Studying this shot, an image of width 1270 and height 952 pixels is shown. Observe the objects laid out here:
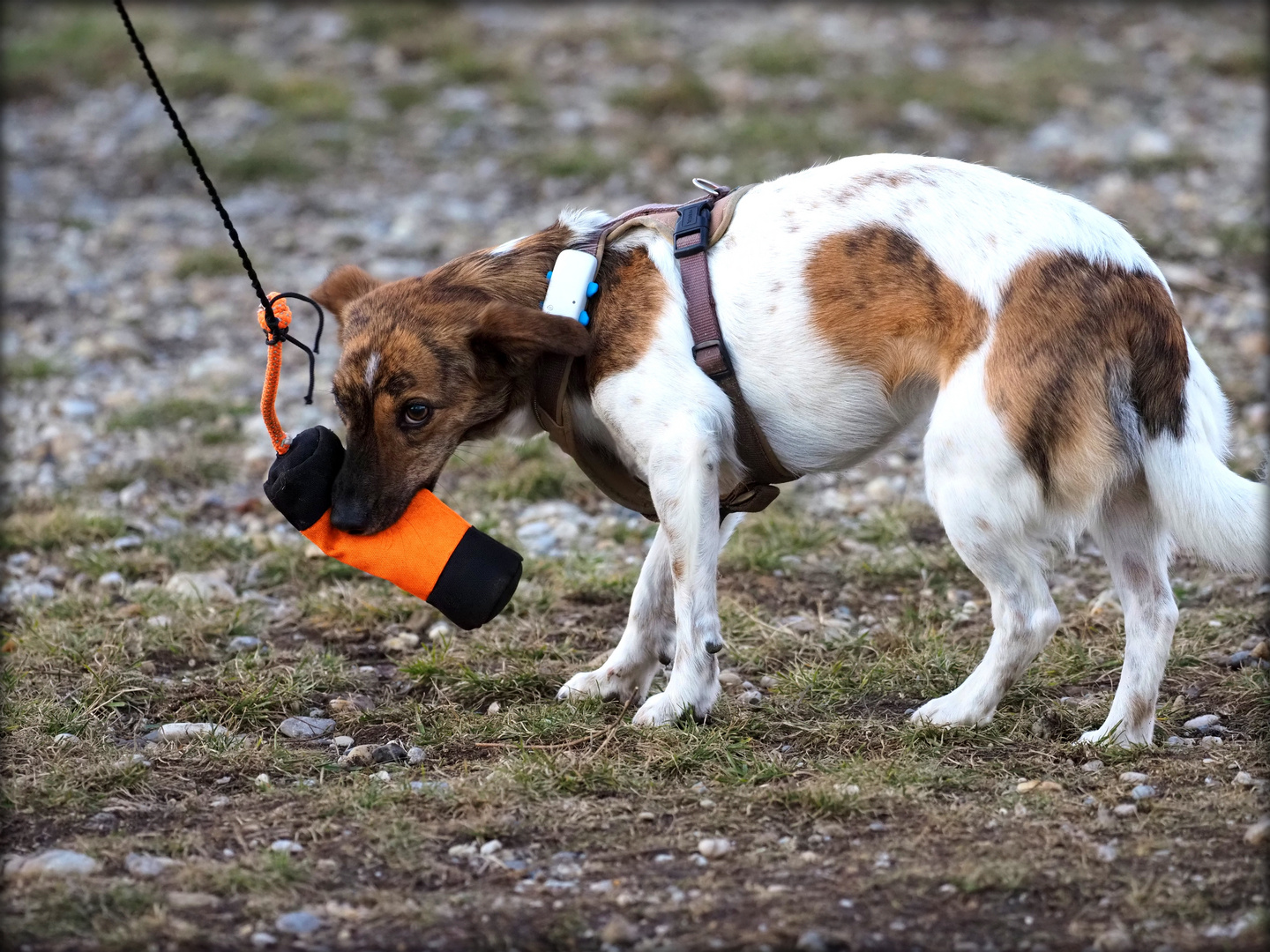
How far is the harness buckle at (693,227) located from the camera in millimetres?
3912

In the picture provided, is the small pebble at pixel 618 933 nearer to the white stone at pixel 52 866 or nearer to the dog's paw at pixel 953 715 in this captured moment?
the white stone at pixel 52 866

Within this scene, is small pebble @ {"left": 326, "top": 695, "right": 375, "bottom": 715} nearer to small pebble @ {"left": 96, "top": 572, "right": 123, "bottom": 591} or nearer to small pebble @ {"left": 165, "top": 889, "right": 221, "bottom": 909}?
small pebble @ {"left": 165, "top": 889, "right": 221, "bottom": 909}

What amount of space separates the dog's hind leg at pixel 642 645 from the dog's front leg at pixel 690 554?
0.71 feet

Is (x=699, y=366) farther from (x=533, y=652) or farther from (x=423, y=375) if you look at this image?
(x=533, y=652)

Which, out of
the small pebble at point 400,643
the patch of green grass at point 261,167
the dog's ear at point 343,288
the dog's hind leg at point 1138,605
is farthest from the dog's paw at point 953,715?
the patch of green grass at point 261,167

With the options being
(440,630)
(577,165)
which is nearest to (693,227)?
(440,630)

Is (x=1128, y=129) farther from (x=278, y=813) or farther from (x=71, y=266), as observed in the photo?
(x=278, y=813)

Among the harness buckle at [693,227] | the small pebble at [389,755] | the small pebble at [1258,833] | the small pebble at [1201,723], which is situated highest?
the harness buckle at [693,227]

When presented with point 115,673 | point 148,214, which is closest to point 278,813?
point 115,673

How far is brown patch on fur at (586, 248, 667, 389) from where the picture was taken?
3.86m

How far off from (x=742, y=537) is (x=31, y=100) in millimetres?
8908

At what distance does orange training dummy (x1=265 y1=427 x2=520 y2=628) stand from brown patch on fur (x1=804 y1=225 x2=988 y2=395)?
1.09 metres

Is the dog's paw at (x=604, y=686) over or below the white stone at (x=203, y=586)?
over

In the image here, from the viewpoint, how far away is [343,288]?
4.34 metres
